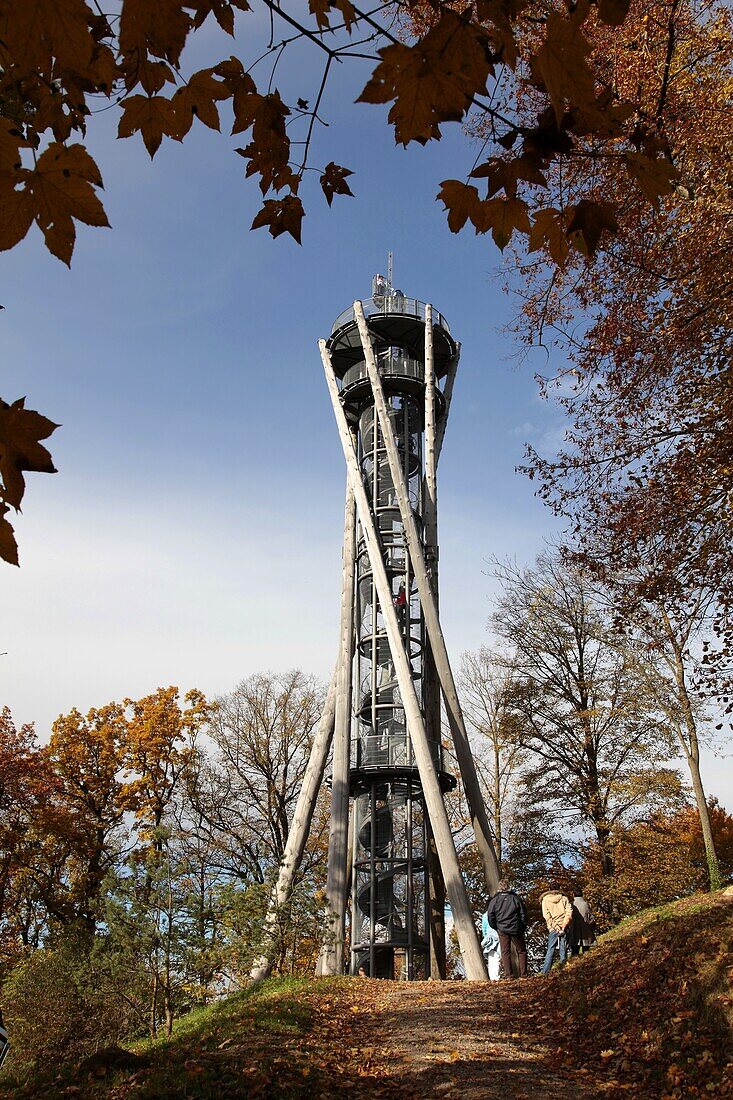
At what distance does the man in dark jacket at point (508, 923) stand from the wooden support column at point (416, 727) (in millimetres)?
705

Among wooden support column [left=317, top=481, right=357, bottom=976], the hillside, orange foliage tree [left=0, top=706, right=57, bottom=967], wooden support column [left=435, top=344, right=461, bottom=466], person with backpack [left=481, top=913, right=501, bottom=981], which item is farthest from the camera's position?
orange foliage tree [left=0, top=706, right=57, bottom=967]

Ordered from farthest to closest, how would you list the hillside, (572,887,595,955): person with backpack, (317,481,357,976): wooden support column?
(317,481,357,976): wooden support column → (572,887,595,955): person with backpack → the hillside

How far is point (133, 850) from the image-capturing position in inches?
854

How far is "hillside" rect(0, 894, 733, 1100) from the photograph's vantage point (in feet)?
16.6

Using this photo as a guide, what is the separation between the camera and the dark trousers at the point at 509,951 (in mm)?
11039

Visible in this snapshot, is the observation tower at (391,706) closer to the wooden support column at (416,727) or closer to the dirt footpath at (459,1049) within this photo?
the wooden support column at (416,727)

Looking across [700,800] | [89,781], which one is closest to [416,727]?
[700,800]

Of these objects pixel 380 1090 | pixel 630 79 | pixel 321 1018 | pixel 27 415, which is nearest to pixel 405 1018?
pixel 321 1018

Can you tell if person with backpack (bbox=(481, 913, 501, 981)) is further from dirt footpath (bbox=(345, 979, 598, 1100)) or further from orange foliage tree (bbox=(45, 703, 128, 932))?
orange foliage tree (bbox=(45, 703, 128, 932))

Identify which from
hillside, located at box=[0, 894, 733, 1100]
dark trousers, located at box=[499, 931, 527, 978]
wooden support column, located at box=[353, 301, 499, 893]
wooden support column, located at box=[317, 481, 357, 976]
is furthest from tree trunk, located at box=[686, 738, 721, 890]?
hillside, located at box=[0, 894, 733, 1100]

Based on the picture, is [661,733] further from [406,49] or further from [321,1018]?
[406,49]

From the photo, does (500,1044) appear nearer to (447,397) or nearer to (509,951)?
(509,951)

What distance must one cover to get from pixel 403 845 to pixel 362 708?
104 inches

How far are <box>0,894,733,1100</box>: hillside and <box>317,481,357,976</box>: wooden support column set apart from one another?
4.04 meters
